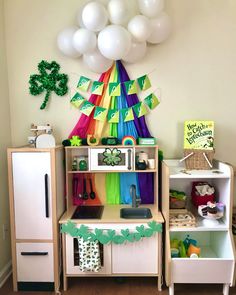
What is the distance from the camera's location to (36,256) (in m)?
2.12

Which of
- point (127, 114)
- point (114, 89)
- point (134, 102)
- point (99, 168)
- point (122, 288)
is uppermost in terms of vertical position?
point (114, 89)

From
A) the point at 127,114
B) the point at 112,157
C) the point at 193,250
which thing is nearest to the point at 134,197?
the point at 112,157

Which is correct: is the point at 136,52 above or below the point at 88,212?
above

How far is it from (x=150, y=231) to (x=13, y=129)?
60.9 inches

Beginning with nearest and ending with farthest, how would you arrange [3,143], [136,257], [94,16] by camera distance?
[94,16] < [136,257] < [3,143]

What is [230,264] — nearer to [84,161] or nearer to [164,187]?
[164,187]

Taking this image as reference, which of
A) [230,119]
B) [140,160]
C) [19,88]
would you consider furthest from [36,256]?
[230,119]

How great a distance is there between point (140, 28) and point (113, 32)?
23cm

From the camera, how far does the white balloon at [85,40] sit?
208 centimetres

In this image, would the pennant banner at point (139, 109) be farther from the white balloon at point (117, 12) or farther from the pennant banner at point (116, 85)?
the white balloon at point (117, 12)

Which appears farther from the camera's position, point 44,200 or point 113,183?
point 113,183

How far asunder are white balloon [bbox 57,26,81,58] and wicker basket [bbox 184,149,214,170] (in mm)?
1310

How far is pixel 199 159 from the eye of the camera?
2.21 meters

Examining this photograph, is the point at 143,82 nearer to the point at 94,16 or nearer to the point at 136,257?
the point at 94,16
